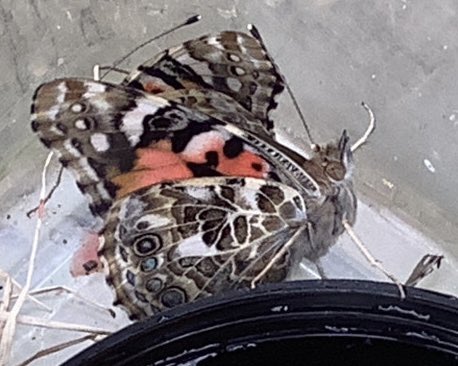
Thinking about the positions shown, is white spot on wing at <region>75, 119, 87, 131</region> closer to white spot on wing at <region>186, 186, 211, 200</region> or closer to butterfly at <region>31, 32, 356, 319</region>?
butterfly at <region>31, 32, 356, 319</region>

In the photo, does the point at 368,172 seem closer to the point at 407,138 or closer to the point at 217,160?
the point at 407,138

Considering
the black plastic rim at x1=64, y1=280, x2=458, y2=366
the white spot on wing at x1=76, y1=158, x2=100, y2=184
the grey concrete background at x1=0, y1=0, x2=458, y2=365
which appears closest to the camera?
the black plastic rim at x1=64, y1=280, x2=458, y2=366

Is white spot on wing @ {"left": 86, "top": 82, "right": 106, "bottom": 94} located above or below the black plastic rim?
above

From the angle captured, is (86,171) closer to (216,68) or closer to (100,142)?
(100,142)

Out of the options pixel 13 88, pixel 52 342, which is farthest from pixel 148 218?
pixel 13 88

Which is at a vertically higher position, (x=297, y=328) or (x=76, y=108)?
(x=76, y=108)

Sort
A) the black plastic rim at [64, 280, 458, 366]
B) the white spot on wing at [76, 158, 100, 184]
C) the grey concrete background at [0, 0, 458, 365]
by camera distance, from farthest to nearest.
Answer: the grey concrete background at [0, 0, 458, 365]
the white spot on wing at [76, 158, 100, 184]
the black plastic rim at [64, 280, 458, 366]

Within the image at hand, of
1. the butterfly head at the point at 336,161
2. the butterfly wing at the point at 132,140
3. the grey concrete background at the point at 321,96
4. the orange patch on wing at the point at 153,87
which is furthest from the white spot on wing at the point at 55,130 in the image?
the grey concrete background at the point at 321,96

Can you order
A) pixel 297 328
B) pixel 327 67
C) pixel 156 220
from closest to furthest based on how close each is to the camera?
pixel 297 328 → pixel 156 220 → pixel 327 67

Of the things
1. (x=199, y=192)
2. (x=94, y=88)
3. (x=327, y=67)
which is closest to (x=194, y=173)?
(x=199, y=192)

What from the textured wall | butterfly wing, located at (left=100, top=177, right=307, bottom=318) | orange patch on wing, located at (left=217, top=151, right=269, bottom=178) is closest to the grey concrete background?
the textured wall
